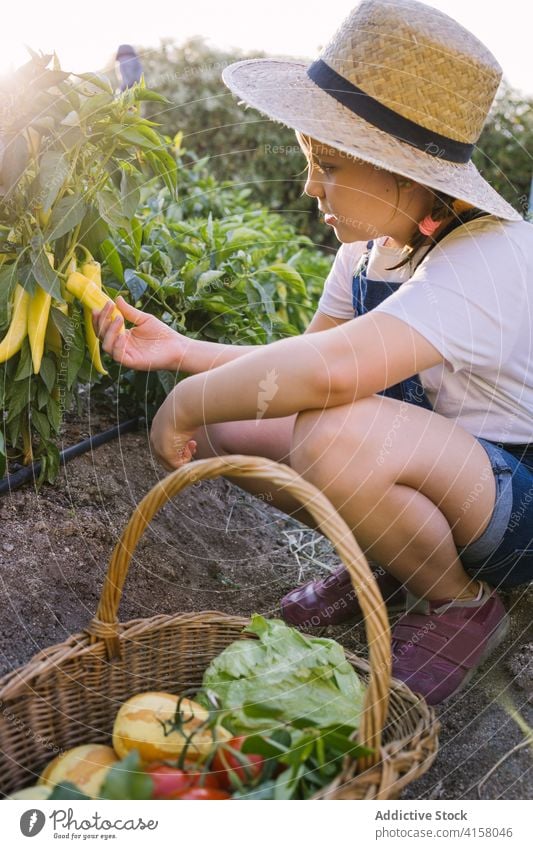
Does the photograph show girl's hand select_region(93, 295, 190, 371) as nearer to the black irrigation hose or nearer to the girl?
the girl

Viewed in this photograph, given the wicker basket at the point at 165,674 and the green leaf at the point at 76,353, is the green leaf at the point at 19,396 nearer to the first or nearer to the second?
the green leaf at the point at 76,353

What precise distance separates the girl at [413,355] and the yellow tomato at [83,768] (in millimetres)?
517

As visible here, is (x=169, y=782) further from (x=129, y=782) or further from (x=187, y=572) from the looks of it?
(x=187, y=572)

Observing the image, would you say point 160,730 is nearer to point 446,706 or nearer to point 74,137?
point 446,706

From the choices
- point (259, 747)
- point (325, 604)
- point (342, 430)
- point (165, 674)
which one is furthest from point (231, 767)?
→ point (325, 604)

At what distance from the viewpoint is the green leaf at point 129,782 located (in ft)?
3.26

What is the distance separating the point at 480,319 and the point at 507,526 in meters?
0.37

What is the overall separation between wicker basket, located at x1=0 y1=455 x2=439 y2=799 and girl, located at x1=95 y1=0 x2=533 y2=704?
0.19 meters

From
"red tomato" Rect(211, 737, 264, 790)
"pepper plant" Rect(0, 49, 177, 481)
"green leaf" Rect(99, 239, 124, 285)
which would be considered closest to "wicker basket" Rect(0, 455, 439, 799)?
"red tomato" Rect(211, 737, 264, 790)

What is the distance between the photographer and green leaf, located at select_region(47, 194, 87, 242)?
1.40 m

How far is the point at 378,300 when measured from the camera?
165 cm

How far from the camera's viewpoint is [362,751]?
3.29 ft

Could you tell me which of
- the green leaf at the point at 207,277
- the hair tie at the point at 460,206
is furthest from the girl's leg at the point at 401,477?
the green leaf at the point at 207,277

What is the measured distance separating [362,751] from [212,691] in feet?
0.96
